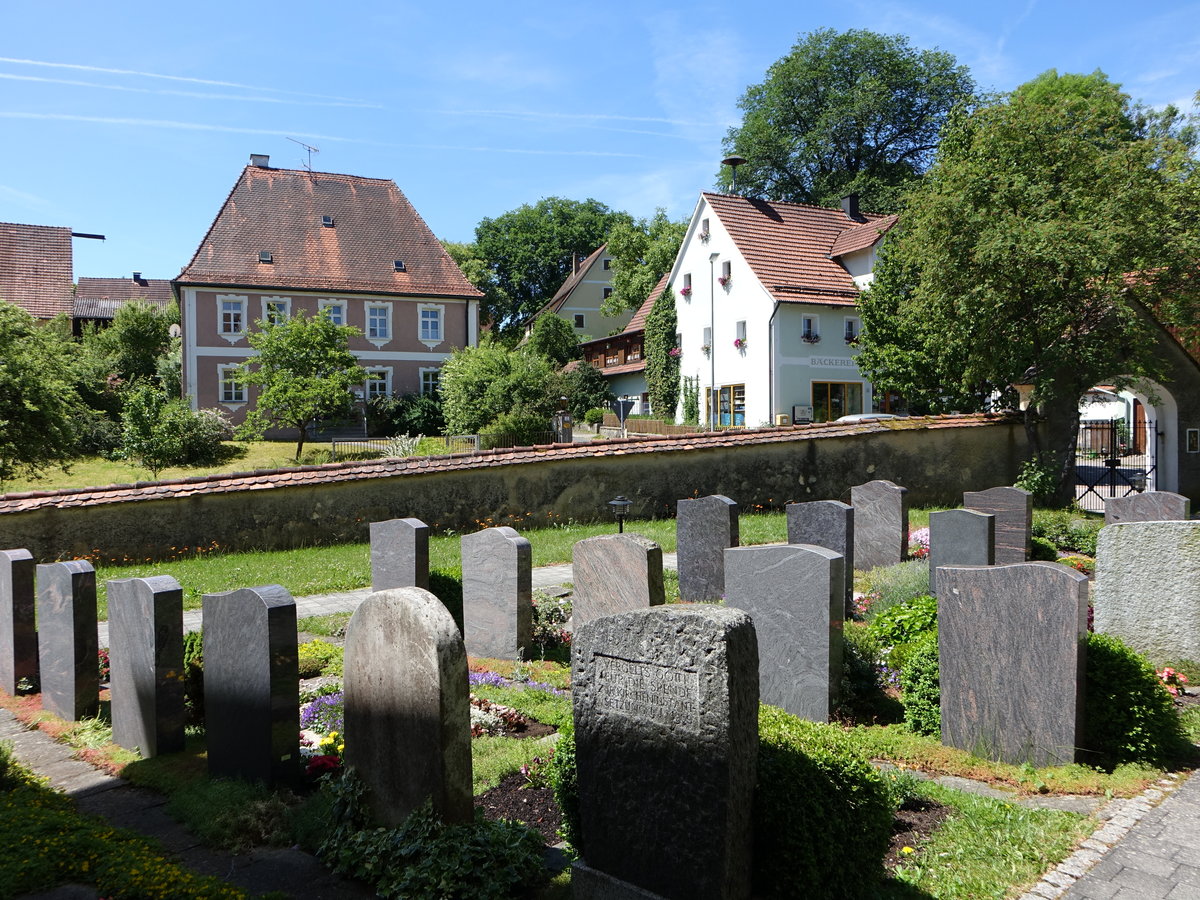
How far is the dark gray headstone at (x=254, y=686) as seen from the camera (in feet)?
17.4

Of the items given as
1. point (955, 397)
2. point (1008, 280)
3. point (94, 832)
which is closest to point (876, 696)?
point (94, 832)

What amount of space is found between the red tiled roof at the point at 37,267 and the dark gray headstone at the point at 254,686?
143ft

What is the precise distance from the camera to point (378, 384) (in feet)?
129

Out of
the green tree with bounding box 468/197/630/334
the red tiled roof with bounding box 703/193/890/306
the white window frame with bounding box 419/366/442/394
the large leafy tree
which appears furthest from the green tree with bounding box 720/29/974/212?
the large leafy tree

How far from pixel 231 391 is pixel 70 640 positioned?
1291 inches

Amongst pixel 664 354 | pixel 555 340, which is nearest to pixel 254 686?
pixel 664 354

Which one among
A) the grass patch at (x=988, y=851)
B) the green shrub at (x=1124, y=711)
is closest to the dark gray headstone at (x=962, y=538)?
the green shrub at (x=1124, y=711)

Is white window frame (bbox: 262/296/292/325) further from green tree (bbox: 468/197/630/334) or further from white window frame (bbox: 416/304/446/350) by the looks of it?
green tree (bbox: 468/197/630/334)

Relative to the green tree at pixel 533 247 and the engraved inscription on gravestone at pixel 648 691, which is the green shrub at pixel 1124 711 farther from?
the green tree at pixel 533 247

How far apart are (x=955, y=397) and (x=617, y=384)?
2398cm

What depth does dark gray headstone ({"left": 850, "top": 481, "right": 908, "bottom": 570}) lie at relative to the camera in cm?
1270

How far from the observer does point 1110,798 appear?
203 inches

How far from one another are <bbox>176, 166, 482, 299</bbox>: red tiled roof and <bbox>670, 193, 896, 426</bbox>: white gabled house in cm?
Answer: 1196

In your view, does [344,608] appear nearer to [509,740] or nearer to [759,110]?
[509,740]
